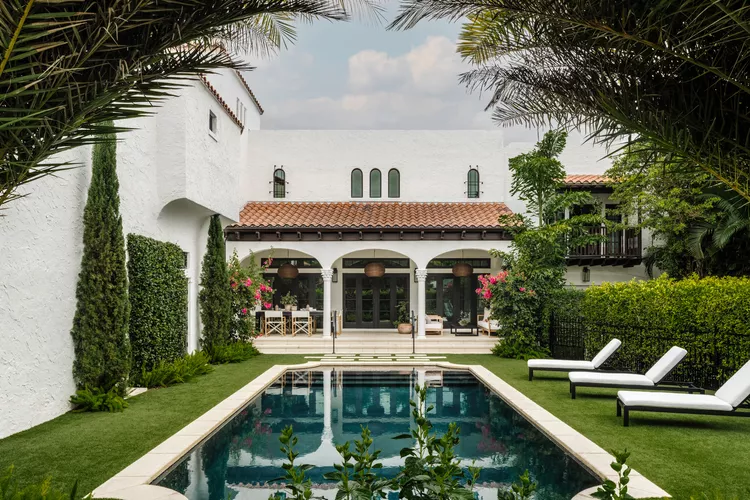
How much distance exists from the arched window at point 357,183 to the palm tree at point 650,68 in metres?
17.4

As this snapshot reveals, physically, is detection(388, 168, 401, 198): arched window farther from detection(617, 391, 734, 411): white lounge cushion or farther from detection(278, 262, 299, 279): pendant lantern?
detection(617, 391, 734, 411): white lounge cushion

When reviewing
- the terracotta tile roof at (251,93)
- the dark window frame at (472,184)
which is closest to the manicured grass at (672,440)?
the dark window frame at (472,184)

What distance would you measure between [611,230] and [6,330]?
18.7 m

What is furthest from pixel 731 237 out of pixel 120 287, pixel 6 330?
pixel 6 330

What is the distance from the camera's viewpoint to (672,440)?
282 inches

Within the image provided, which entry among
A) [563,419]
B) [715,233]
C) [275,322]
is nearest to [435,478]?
[563,419]

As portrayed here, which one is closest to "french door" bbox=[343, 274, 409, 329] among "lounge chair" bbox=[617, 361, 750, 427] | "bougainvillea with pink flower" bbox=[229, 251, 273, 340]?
"bougainvillea with pink flower" bbox=[229, 251, 273, 340]

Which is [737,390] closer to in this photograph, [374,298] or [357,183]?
[374,298]

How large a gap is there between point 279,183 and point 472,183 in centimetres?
791

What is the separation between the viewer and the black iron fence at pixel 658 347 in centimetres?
1026

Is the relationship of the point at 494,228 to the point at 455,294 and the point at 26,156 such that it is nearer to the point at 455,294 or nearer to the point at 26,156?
the point at 455,294

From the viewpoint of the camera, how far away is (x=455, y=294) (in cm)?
2222

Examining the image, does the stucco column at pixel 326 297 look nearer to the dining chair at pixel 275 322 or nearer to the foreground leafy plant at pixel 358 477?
the dining chair at pixel 275 322

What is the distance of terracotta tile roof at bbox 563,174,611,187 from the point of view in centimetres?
2111
